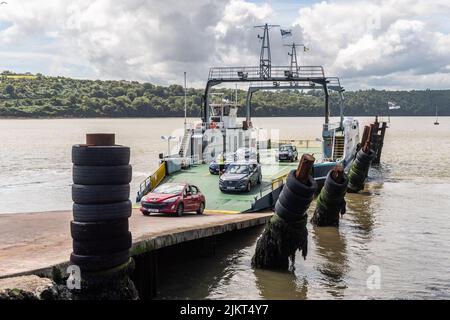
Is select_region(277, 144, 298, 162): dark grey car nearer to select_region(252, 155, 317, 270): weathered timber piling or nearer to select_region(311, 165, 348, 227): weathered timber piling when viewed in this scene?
select_region(311, 165, 348, 227): weathered timber piling

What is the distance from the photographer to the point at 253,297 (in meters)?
14.5

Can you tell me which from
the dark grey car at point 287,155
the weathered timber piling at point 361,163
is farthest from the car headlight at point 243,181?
the dark grey car at point 287,155

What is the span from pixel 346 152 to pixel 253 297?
22070mm

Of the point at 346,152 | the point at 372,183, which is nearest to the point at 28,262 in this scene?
the point at 346,152

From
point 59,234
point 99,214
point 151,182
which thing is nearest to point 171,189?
point 151,182

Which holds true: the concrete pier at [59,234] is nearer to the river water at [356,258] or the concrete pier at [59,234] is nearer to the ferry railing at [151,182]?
the river water at [356,258]

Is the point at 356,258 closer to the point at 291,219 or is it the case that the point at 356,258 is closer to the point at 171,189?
the point at 291,219

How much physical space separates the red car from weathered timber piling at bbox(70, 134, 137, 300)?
9.85 meters

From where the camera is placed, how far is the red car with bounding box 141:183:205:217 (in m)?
19.8

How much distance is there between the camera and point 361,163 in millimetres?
32719

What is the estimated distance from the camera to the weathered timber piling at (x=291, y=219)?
14867 millimetres

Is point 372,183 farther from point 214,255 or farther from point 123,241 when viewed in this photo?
point 123,241

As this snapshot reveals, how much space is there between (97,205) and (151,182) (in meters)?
16.8
